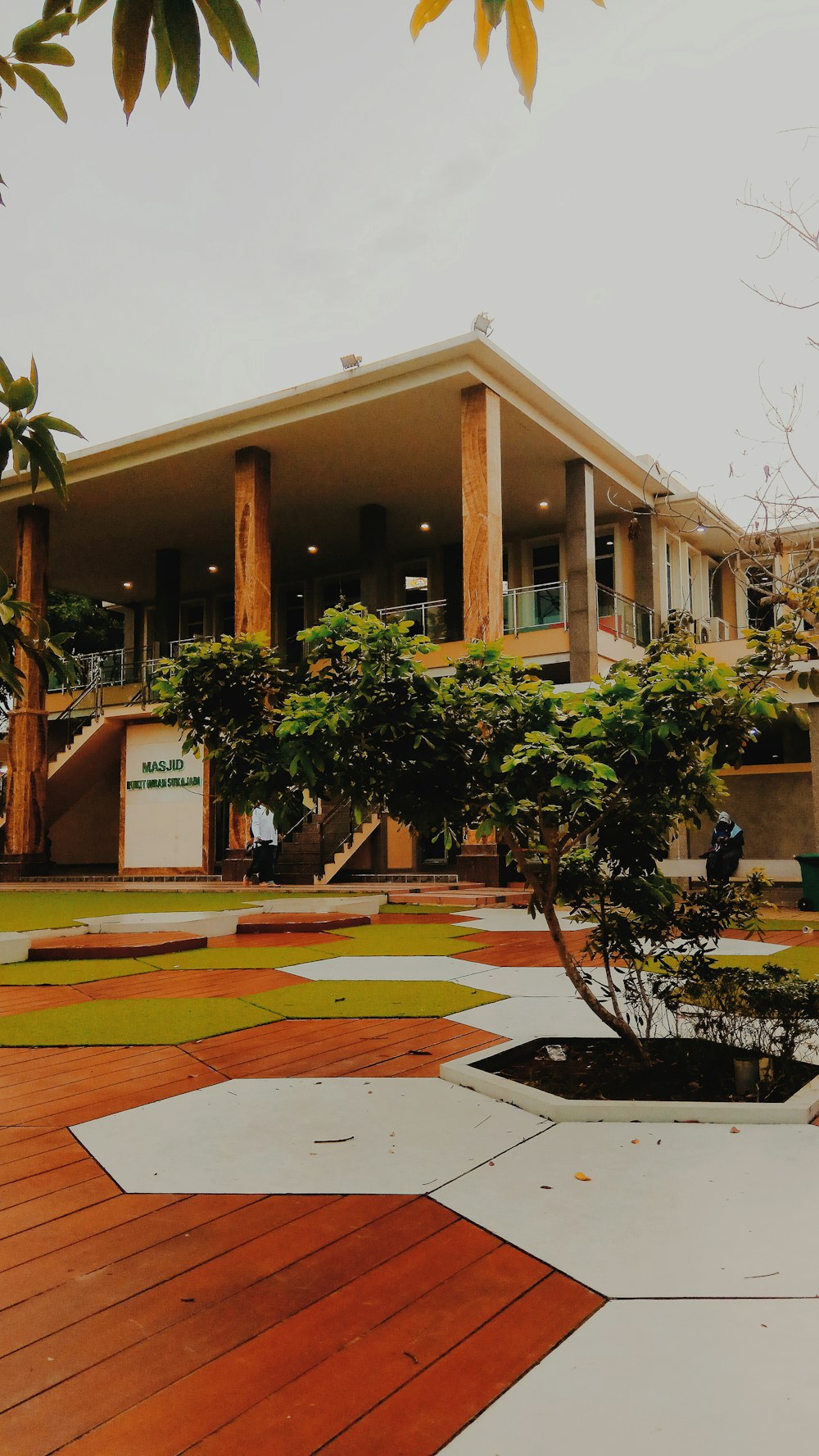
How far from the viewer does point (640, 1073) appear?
393 cm

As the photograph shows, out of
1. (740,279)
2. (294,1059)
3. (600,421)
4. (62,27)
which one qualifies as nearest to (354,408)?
(600,421)

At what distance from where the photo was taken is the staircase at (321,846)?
17422mm

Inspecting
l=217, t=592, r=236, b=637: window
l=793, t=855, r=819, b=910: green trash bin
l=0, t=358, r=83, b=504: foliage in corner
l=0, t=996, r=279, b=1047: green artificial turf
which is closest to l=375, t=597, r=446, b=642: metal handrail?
l=793, t=855, r=819, b=910: green trash bin

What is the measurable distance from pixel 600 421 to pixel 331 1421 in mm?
20297

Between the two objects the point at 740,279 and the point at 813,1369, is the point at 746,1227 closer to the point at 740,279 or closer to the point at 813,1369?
the point at 813,1369

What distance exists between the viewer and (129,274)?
235 centimetres

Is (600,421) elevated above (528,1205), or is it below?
above

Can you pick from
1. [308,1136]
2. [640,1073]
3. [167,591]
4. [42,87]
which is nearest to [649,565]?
[167,591]

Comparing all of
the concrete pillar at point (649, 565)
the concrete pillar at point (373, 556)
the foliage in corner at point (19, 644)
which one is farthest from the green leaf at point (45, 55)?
the concrete pillar at point (649, 565)

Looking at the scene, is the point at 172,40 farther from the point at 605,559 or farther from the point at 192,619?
the point at 192,619

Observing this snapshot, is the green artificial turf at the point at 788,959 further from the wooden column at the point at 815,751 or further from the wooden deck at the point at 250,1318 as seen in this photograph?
the wooden column at the point at 815,751

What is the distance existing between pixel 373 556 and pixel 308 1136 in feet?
65.4

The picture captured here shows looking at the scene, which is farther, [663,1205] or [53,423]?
[663,1205]

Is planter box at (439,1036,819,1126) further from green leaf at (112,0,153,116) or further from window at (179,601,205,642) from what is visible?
window at (179,601,205,642)
